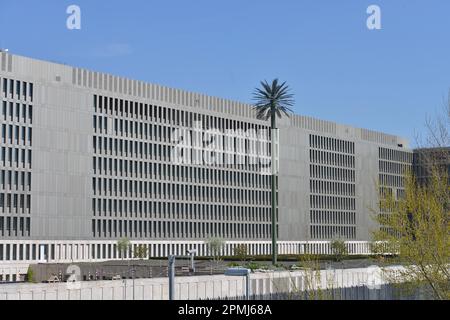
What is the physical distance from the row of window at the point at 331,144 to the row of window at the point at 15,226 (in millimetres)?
78489

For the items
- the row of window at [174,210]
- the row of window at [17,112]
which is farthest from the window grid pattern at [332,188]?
the row of window at [17,112]

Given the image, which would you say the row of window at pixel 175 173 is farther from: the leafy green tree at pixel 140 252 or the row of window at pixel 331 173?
the row of window at pixel 331 173

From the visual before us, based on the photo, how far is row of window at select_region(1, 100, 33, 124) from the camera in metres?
122

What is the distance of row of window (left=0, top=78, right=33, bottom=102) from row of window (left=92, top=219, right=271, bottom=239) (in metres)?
24.9

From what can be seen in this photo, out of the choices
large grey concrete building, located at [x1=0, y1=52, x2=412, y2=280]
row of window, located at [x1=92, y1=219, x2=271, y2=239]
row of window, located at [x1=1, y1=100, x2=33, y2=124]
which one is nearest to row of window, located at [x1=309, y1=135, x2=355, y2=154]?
large grey concrete building, located at [x1=0, y1=52, x2=412, y2=280]

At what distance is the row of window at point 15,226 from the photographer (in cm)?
12188

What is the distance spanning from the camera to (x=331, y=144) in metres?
192

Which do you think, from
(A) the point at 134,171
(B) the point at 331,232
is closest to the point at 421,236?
(A) the point at 134,171

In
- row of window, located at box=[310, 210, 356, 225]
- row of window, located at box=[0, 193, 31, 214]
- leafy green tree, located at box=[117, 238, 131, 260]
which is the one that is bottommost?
leafy green tree, located at box=[117, 238, 131, 260]

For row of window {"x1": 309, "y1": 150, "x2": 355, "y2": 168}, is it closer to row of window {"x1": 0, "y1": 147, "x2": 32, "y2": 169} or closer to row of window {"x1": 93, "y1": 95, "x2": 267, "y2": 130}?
row of window {"x1": 93, "y1": 95, "x2": 267, "y2": 130}

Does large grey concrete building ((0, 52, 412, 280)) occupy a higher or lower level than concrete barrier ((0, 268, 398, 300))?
higher

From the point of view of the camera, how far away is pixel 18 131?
4902 inches

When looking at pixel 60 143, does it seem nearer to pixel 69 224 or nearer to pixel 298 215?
pixel 69 224
